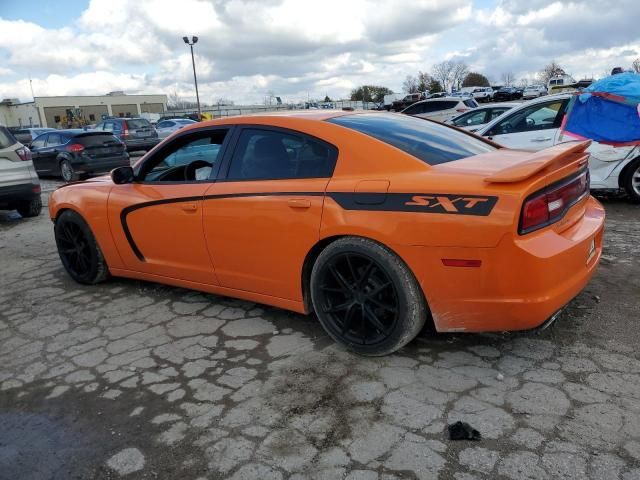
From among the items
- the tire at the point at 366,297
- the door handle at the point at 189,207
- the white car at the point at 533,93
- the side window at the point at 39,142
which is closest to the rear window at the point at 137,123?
the side window at the point at 39,142

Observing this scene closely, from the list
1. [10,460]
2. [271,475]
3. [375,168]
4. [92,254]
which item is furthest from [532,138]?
[10,460]

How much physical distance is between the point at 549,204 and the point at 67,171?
1419 cm

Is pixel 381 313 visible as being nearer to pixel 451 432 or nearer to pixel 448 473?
pixel 451 432

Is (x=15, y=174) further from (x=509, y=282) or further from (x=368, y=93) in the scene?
(x=368, y=93)

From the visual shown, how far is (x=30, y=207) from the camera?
9.15 m

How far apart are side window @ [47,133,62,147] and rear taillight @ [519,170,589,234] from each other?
14822mm

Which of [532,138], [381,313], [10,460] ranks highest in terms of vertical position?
[532,138]

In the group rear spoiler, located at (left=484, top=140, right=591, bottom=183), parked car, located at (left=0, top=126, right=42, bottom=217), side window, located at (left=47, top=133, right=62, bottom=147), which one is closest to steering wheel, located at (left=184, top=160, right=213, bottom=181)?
rear spoiler, located at (left=484, top=140, right=591, bottom=183)

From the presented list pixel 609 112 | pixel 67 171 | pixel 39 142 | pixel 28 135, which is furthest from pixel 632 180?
pixel 28 135

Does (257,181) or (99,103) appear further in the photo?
(99,103)

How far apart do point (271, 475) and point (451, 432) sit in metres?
0.85

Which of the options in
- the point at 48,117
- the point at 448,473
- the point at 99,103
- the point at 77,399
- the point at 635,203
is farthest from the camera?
the point at 99,103

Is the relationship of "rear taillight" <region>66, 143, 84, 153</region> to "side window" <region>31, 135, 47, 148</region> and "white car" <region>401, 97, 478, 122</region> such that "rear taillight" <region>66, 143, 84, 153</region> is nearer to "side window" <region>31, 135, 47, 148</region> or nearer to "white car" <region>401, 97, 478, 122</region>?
"side window" <region>31, 135, 47, 148</region>

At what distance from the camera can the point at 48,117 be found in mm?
76750
